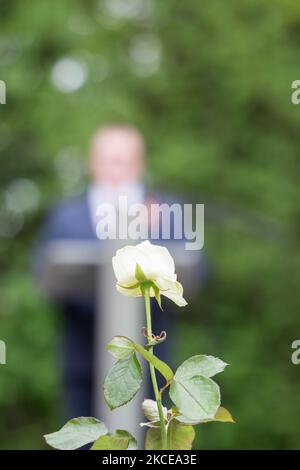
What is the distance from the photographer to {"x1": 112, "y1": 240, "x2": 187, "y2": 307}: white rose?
417mm

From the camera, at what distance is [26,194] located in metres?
6.30

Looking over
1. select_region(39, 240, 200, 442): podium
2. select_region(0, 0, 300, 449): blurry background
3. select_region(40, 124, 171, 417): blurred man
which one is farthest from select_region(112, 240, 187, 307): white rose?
select_region(0, 0, 300, 449): blurry background

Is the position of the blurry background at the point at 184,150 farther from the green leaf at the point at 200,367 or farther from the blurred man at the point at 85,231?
the green leaf at the point at 200,367

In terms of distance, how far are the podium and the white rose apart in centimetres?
165

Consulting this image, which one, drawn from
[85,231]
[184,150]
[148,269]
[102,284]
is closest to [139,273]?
[148,269]

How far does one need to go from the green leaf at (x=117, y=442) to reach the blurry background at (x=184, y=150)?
5.34 m

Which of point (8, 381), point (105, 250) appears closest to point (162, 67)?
point (8, 381)

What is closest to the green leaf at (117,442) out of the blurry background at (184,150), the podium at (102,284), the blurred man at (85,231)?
the podium at (102,284)

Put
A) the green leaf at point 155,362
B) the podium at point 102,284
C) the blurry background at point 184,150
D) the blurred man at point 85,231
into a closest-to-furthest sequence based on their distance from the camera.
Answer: the green leaf at point 155,362 < the podium at point 102,284 < the blurred man at point 85,231 < the blurry background at point 184,150

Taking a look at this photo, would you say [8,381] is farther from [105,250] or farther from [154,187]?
[105,250]

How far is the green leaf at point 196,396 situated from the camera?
404 millimetres

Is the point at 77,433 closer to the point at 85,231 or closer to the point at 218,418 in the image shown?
Answer: the point at 218,418

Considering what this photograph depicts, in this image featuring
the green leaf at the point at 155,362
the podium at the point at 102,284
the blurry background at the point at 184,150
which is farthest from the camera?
the blurry background at the point at 184,150

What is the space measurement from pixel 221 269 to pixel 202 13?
1573mm
